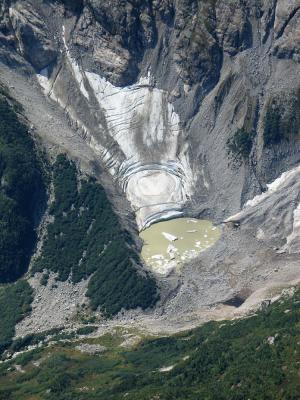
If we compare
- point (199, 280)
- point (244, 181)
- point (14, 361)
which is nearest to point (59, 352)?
point (14, 361)

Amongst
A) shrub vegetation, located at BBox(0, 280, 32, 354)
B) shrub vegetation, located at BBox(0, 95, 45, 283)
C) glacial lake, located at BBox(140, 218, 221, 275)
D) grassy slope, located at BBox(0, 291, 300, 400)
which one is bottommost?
Answer: grassy slope, located at BBox(0, 291, 300, 400)

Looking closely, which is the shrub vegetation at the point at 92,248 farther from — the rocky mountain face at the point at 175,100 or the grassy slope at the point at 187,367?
the grassy slope at the point at 187,367

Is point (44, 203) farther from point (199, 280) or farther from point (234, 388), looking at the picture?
point (234, 388)

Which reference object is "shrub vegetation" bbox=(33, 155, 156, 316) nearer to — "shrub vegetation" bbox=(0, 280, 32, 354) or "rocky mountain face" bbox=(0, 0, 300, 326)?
"rocky mountain face" bbox=(0, 0, 300, 326)

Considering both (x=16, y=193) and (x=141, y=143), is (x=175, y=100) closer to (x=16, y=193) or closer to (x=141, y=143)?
(x=141, y=143)

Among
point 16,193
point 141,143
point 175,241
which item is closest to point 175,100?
point 141,143

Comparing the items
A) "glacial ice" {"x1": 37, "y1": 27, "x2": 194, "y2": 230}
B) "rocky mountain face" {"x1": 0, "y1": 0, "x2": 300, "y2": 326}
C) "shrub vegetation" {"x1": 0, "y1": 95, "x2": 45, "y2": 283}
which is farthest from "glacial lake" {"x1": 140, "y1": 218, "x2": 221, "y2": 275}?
"shrub vegetation" {"x1": 0, "y1": 95, "x2": 45, "y2": 283}

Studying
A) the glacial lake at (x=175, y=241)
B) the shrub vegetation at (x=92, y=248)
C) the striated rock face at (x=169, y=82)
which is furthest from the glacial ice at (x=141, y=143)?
the shrub vegetation at (x=92, y=248)
